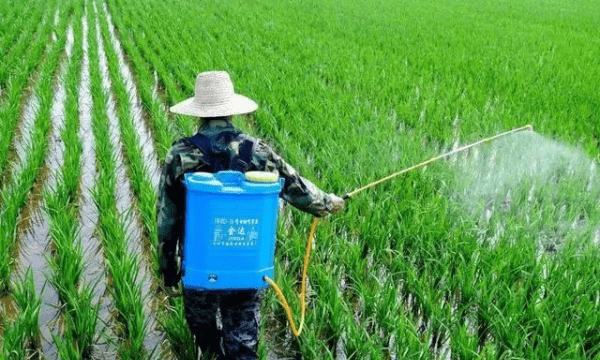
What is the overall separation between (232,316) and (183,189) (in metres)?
0.46

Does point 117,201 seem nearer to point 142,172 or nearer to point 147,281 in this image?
point 142,172

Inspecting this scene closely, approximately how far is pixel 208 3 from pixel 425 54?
8793 millimetres

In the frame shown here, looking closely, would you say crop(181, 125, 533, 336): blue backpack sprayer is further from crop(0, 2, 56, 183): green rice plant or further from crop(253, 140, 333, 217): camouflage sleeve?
crop(0, 2, 56, 183): green rice plant

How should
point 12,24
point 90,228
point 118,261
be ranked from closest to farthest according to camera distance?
point 118,261, point 90,228, point 12,24

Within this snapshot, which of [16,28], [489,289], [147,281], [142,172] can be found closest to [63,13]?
[16,28]

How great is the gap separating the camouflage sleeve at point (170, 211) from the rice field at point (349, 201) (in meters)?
0.41

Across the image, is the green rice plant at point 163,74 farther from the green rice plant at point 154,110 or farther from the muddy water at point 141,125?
the muddy water at point 141,125

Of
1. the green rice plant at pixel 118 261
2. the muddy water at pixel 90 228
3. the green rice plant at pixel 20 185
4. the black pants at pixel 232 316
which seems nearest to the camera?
the black pants at pixel 232 316

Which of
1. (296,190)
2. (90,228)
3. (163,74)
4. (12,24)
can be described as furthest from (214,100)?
(12,24)

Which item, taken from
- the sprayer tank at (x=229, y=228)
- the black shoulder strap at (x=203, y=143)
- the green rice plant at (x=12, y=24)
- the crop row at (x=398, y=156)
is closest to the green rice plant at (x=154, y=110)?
the crop row at (x=398, y=156)

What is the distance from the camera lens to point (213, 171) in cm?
211

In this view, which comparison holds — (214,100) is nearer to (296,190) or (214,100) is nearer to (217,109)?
(217,109)

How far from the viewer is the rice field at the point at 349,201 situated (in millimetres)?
2568

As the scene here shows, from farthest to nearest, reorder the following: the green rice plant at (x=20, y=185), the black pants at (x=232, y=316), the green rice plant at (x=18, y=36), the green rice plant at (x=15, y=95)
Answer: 1. the green rice plant at (x=18, y=36)
2. the green rice plant at (x=15, y=95)
3. the green rice plant at (x=20, y=185)
4. the black pants at (x=232, y=316)
